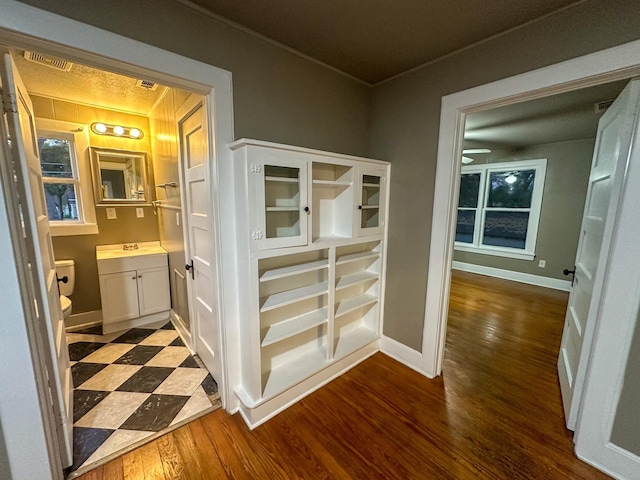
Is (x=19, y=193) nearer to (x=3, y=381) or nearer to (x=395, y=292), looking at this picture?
(x=3, y=381)

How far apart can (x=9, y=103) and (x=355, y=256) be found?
2.14 meters

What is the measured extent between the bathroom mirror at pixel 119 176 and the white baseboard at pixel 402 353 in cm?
311

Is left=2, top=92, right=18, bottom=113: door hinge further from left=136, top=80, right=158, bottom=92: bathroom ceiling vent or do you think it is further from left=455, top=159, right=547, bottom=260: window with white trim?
left=455, top=159, right=547, bottom=260: window with white trim

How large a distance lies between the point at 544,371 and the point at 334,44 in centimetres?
311

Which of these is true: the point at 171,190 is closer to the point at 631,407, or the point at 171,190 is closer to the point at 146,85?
the point at 146,85

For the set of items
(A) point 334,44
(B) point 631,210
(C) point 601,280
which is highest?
(A) point 334,44

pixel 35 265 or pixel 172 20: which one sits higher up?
pixel 172 20

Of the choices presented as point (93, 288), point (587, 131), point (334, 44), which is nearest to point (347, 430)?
point (334, 44)

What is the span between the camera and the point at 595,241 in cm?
166

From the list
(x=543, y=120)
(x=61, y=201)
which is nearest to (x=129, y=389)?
(x=61, y=201)

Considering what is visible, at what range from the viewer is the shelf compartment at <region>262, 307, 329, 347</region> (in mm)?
1824

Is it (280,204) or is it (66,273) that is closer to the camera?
(280,204)

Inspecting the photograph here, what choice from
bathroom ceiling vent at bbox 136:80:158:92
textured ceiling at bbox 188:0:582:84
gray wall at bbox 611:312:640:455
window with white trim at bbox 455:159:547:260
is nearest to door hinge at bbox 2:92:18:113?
textured ceiling at bbox 188:0:582:84

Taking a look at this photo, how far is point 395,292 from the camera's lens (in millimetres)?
2381
